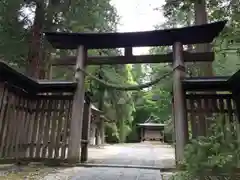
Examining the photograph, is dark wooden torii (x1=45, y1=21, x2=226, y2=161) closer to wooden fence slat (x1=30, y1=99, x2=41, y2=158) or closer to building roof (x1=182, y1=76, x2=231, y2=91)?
building roof (x1=182, y1=76, x2=231, y2=91)

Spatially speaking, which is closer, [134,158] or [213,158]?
[213,158]

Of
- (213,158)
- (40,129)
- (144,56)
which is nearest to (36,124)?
(40,129)

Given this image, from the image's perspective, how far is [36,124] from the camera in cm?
659

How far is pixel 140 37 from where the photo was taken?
6.66m

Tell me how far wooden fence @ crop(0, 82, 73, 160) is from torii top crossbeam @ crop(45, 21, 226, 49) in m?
1.68

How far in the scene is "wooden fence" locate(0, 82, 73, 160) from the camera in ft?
19.1

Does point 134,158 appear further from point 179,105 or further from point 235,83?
point 235,83

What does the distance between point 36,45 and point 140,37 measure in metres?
4.91

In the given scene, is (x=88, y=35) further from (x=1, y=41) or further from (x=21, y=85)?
(x=1, y=41)

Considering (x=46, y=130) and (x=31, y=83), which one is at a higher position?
(x=31, y=83)

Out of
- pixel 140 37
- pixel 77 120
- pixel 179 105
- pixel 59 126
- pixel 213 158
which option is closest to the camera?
pixel 213 158

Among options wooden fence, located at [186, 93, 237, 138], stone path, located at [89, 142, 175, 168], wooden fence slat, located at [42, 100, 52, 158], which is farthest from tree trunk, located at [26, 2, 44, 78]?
wooden fence, located at [186, 93, 237, 138]

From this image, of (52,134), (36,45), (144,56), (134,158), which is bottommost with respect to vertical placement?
(134,158)

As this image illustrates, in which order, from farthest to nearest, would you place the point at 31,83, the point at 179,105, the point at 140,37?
the point at 140,37
the point at 31,83
the point at 179,105
